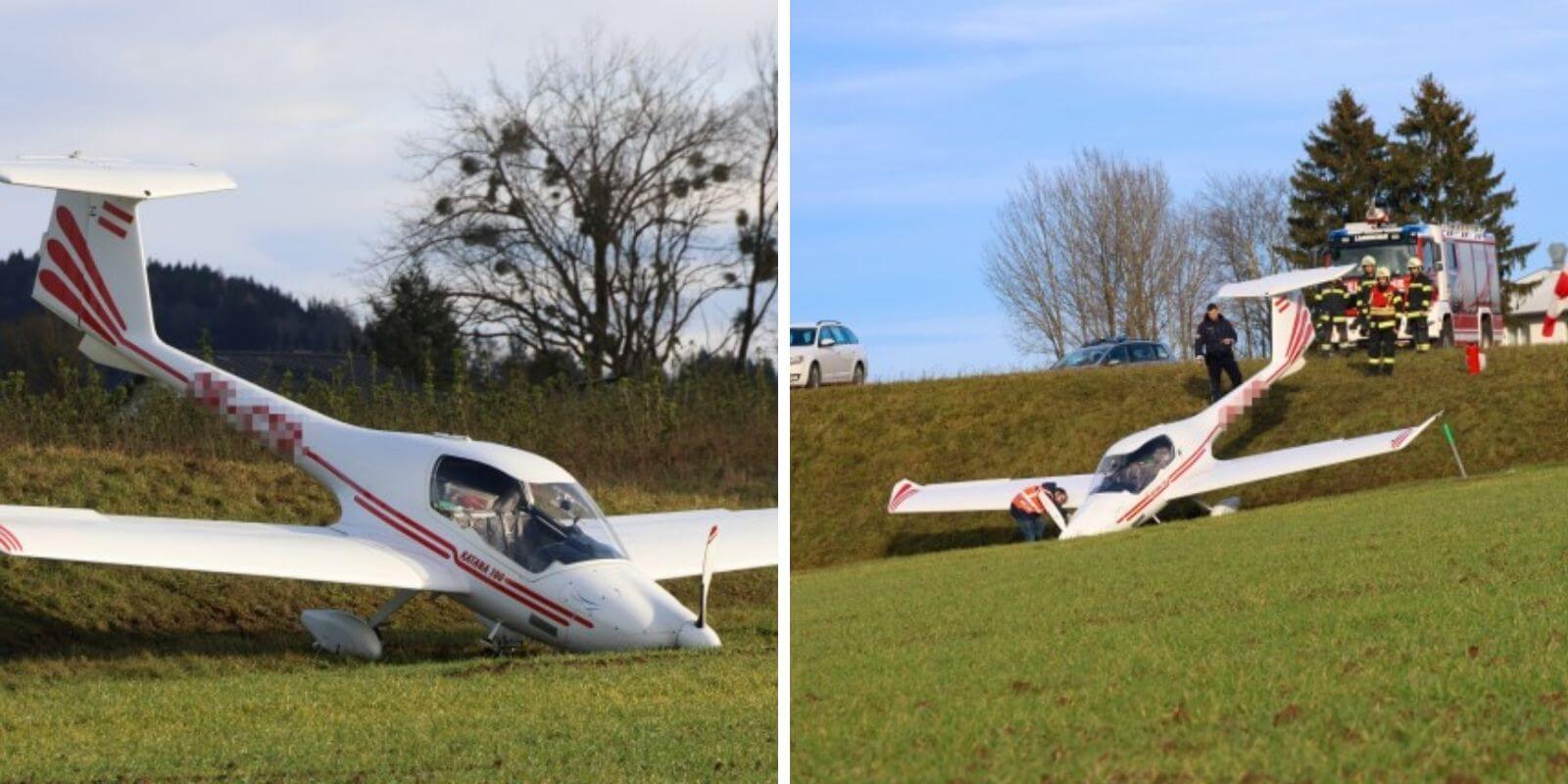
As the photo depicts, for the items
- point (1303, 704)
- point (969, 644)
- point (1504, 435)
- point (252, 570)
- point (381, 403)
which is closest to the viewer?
point (1303, 704)

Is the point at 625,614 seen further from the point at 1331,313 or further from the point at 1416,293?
the point at 1331,313

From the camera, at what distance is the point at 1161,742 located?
23.3ft

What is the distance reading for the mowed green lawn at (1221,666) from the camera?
22.6 feet

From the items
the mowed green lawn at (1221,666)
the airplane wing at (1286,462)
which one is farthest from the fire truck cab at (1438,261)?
the mowed green lawn at (1221,666)

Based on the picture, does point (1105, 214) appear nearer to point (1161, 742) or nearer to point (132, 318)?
point (132, 318)

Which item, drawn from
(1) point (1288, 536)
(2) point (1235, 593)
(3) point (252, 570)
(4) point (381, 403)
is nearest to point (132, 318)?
(4) point (381, 403)

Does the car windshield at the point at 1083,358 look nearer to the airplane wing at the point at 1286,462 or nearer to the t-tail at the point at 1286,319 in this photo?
the t-tail at the point at 1286,319

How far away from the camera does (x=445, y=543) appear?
52.8ft

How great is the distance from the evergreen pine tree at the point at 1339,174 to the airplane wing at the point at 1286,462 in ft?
85.7

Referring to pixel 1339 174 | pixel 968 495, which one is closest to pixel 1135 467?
pixel 968 495

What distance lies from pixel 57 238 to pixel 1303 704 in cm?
1815

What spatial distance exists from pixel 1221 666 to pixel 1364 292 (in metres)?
24.7

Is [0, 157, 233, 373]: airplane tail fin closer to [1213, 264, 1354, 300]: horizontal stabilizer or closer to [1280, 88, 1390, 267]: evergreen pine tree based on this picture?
[1213, 264, 1354, 300]: horizontal stabilizer

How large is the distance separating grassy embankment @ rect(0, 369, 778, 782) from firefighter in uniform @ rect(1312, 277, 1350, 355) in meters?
10.8
